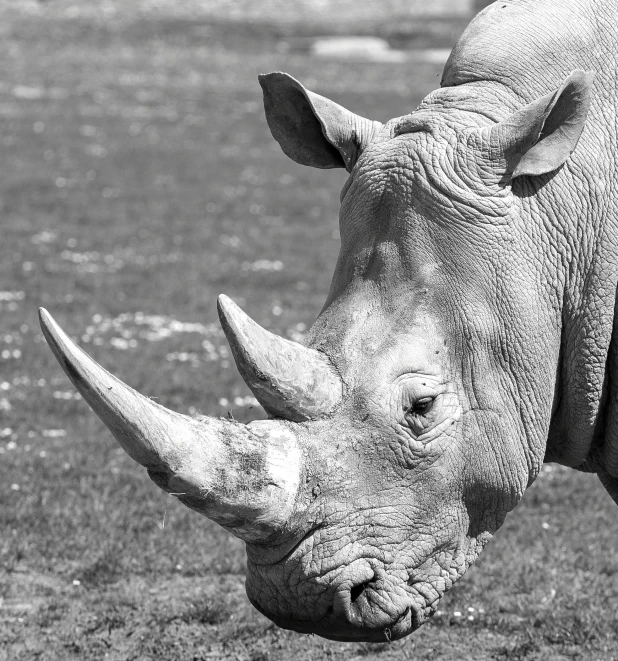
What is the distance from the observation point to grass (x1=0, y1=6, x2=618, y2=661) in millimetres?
5746

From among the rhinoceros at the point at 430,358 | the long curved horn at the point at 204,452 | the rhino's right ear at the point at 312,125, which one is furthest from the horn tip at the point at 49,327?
the rhino's right ear at the point at 312,125

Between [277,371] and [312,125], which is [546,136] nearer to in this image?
[312,125]

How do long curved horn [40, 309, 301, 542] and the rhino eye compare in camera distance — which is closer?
long curved horn [40, 309, 301, 542]

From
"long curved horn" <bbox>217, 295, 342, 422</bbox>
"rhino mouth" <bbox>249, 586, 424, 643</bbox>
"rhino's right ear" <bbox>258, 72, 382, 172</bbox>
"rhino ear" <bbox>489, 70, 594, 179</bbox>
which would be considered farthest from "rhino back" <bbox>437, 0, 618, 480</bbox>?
"rhino mouth" <bbox>249, 586, 424, 643</bbox>

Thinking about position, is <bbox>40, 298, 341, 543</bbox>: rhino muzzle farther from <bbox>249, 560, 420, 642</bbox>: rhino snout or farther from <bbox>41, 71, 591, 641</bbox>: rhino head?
<bbox>249, 560, 420, 642</bbox>: rhino snout

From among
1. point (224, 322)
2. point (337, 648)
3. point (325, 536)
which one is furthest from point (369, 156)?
point (337, 648)

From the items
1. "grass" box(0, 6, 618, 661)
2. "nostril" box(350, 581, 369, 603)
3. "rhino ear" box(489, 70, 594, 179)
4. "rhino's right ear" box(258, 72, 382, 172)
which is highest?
"rhino ear" box(489, 70, 594, 179)

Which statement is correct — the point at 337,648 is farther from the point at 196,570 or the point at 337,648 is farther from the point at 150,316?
the point at 150,316

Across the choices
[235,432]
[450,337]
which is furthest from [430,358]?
[235,432]

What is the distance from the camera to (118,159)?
20.1m

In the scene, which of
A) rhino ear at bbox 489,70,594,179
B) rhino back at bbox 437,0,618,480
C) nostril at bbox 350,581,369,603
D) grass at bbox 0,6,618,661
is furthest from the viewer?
grass at bbox 0,6,618,661

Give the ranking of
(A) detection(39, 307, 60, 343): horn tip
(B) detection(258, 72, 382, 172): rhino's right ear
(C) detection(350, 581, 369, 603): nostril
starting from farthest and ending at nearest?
(B) detection(258, 72, 382, 172): rhino's right ear, (C) detection(350, 581, 369, 603): nostril, (A) detection(39, 307, 60, 343): horn tip

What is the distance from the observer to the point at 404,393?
3924 millimetres

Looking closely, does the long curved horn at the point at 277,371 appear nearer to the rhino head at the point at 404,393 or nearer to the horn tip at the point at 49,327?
the rhino head at the point at 404,393
